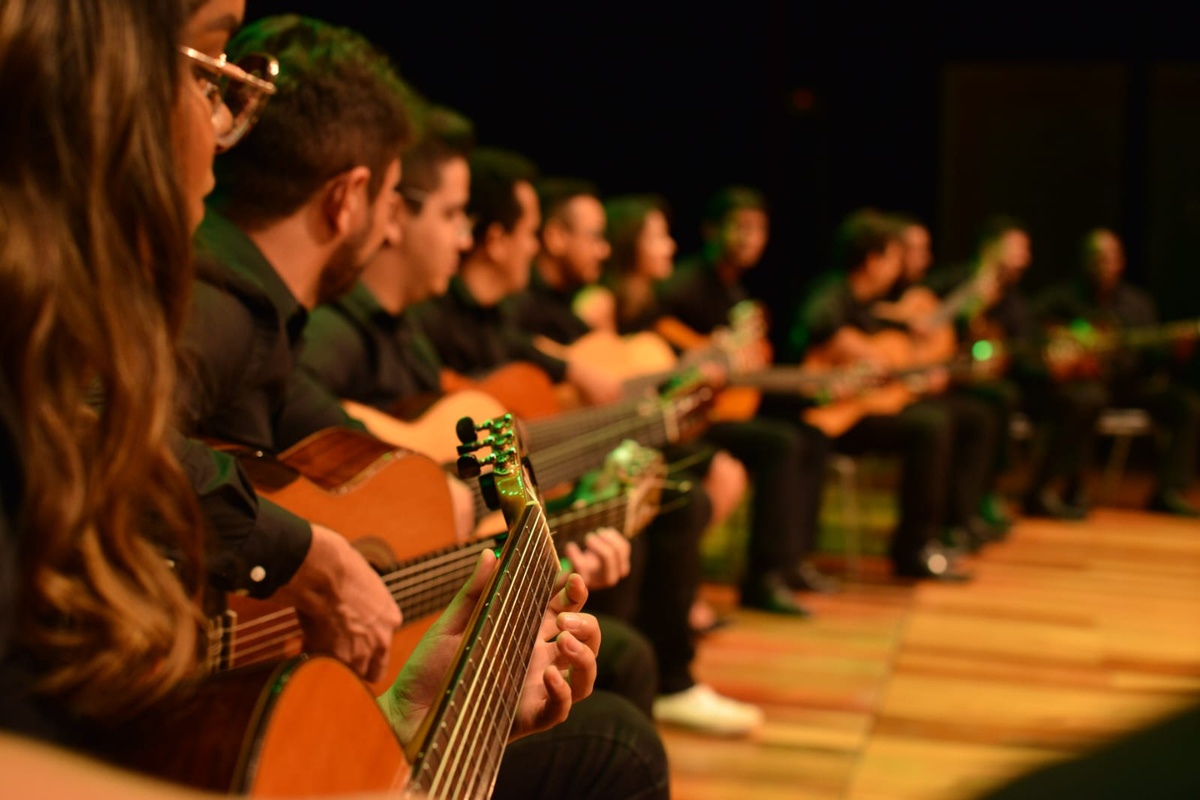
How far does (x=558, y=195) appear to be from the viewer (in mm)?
5039

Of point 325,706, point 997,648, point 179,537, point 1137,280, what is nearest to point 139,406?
point 179,537

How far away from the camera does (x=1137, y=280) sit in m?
8.00

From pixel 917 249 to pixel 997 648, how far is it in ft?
11.1

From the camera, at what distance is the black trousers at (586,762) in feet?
5.05

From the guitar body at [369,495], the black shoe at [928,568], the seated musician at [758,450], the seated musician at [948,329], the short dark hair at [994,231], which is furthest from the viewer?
the short dark hair at [994,231]

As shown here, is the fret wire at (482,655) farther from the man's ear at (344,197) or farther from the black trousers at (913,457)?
the black trousers at (913,457)

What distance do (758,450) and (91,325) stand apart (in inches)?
156

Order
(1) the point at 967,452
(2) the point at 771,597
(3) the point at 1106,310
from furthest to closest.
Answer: (3) the point at 1106,310 < (1) the point at 967,452 < (2) the point at 771,597

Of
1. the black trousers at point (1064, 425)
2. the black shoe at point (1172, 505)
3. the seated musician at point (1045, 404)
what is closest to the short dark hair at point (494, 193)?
the seated musician at point (1045, 404)

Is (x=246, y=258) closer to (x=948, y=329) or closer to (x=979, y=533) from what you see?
(x=979, y=533)

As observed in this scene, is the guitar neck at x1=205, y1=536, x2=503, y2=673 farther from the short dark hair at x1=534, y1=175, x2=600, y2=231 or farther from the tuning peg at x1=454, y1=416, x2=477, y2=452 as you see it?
the short dark hair at x1=534, y1=175, x2=600, y2=231

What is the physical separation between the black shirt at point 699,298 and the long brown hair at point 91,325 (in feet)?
15.1

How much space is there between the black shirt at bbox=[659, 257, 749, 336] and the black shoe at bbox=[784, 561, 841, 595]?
4.01 feet

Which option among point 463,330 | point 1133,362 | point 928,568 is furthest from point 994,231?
point 463,330
